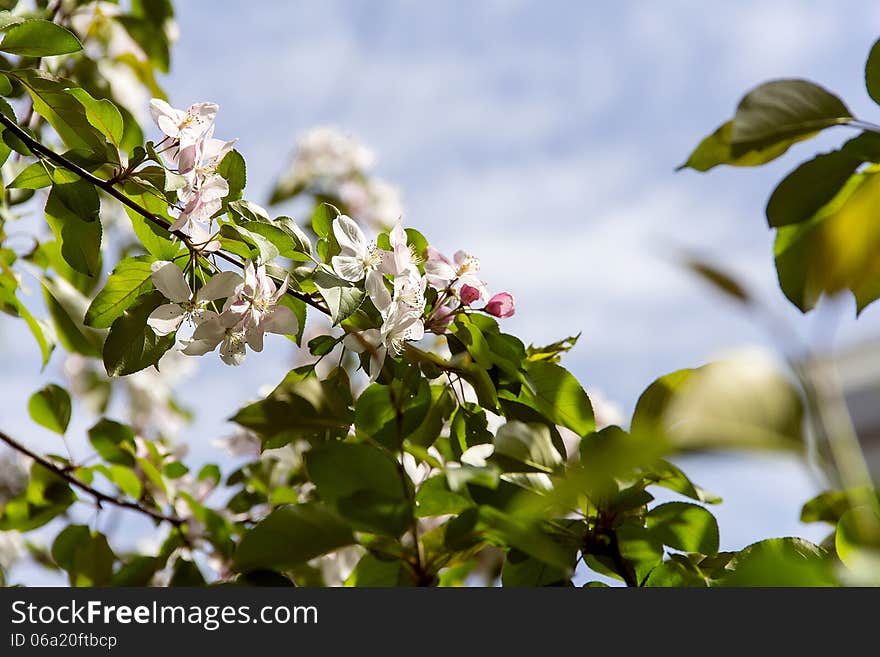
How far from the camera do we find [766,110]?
1.33 ft

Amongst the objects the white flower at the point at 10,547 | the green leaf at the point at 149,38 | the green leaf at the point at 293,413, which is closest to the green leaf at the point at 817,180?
the green leaf at the point at 293,413

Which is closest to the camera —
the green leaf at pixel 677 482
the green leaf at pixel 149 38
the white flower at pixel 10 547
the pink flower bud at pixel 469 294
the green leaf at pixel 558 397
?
the green leaf at pixel 677 482

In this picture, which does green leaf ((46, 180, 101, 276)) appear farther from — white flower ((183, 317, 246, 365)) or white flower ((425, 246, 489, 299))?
white flower ((425, 246, 489, 299))

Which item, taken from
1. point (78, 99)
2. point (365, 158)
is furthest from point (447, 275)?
point (365, 158)

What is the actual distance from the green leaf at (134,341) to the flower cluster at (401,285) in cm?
14

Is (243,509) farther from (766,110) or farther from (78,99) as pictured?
(766,110)

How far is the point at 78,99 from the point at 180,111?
8 cm

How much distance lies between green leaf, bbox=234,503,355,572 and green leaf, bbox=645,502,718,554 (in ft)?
0.63

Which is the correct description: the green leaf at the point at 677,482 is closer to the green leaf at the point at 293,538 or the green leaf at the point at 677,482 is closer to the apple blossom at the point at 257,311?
the green leaf at the point at 293,538

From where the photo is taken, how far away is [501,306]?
70 centimetres

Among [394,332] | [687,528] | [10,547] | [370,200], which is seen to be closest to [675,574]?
[687,528]

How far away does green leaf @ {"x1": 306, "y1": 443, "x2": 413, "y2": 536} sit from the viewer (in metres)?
0.38

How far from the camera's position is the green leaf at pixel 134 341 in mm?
631

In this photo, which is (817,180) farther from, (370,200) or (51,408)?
(370,200)
